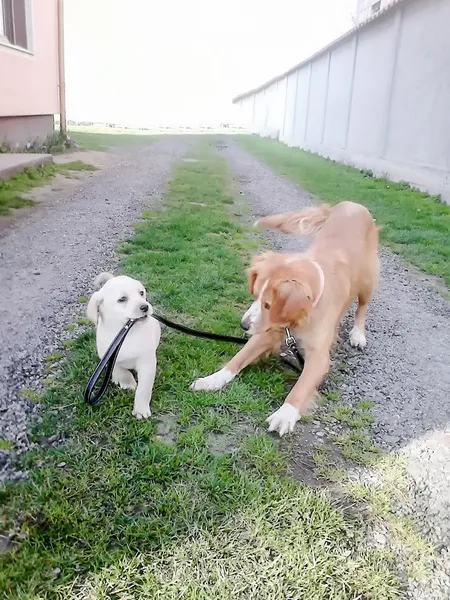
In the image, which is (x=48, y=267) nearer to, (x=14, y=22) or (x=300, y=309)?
(x=300, y=309)

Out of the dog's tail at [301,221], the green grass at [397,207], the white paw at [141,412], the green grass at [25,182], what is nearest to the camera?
the white paw at [141,412]

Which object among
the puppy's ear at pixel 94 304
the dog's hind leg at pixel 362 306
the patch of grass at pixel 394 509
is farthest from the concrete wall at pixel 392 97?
the puppy's ear at pixel 94 304

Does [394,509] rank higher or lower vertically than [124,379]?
lower

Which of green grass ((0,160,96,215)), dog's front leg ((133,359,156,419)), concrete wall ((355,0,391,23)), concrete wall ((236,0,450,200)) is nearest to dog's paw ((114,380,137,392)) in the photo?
dog's front leg ((133,359,156,419))

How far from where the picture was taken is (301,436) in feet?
7.67

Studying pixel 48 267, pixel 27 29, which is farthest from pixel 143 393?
pixel 27 29

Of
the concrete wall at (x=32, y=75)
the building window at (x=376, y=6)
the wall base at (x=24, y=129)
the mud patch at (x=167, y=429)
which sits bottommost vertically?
the mud patch at (x=167, y=429)

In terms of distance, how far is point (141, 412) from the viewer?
2.27 meters

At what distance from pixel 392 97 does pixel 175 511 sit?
11.4 m

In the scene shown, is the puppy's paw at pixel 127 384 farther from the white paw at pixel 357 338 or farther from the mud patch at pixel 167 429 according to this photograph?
the white paw at pixel 357 338

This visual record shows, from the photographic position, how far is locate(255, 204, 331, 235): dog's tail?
375 centimetres

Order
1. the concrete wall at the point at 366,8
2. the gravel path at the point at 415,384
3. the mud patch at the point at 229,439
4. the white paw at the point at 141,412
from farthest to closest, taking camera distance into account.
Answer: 1. the concrete wall at the point at 366,8
2. the white paw at the point at 141,412
3. the mud patch at the point at 229,439
4. the gravel path at the point at 415,384

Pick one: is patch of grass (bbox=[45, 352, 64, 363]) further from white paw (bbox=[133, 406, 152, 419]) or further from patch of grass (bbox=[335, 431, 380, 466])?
patch of grass (bbox=[335, 431, 380, 466])

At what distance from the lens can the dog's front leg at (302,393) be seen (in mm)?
2350
